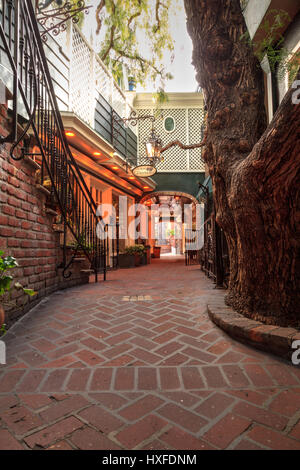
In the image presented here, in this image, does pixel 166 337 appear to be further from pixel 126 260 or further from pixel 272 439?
pixel 126 260

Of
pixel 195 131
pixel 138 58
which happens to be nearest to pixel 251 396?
pixel 138 58

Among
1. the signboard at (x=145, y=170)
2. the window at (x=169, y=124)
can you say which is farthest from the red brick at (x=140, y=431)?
the window at (x=169, y=124)

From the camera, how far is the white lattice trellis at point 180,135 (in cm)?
976

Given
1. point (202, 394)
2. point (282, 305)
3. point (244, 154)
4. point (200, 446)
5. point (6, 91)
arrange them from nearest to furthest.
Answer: point (200, 446), point (202, 394), point (282, 305), point (6, 91), point (244, 154)

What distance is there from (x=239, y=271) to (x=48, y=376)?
183cm

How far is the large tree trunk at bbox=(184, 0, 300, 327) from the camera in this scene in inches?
67.6

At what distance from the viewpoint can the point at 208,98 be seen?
252cm

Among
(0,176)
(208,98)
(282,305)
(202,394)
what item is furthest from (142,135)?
(202,394)

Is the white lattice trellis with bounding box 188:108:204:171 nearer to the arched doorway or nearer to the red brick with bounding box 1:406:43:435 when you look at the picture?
the arched doorway

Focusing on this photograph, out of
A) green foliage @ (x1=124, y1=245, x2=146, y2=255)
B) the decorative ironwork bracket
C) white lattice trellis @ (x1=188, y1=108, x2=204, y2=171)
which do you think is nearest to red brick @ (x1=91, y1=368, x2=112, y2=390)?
the decorative ironwork bracket

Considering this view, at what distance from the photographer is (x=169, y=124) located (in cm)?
994

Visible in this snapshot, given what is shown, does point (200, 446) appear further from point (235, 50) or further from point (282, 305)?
point (235, 50)

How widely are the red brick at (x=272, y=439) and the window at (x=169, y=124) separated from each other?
10283 mm

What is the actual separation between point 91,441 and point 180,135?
33.7 ft
